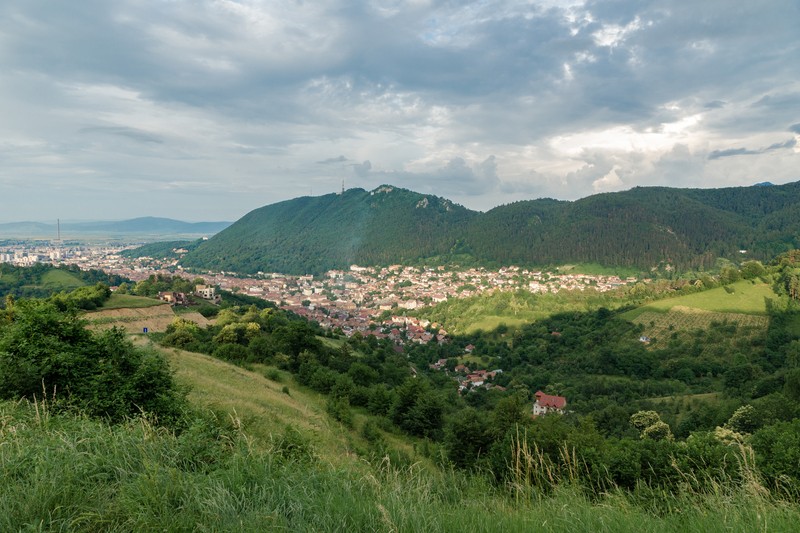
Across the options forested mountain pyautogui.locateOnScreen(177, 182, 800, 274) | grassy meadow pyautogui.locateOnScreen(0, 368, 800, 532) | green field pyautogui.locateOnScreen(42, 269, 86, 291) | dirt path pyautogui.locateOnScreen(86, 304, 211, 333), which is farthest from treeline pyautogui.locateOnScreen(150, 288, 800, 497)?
forested mountain pyautogui.locateOnScreen(177, 182, 800, 274)

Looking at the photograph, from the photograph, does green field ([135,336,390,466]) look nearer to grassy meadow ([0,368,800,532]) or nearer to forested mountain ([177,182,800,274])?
grassy meadow ([0,368,800,532])

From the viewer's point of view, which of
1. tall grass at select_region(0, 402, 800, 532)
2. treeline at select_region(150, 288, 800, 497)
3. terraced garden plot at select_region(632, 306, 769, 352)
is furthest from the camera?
terraced garden plot at select_region(632, 306, 769, 352)

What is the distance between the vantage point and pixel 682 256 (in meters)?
104

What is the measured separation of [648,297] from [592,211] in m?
83.2

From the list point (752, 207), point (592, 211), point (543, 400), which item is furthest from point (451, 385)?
point (752, 207)

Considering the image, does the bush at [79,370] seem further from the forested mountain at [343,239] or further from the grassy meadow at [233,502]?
the forested mountain at [343,239]

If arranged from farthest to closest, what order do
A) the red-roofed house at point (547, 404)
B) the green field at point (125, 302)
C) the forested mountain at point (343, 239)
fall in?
the forested mountain at point (343, 239), the red-roofed house at point (547, 404), the green field at point (125, 302)

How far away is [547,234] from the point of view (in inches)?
5167

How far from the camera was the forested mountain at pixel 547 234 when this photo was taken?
365 feet

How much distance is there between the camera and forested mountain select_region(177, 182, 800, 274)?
111m

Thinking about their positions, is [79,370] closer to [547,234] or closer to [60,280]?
[60,280]

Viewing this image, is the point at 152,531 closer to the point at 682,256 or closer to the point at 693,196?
the point at 682,256

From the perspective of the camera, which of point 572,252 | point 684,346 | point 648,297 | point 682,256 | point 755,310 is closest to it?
point 684,346

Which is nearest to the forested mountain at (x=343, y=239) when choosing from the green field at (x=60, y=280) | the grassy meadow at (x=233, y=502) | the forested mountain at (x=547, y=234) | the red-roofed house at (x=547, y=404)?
the forested mountain at (x=547, y=234)
